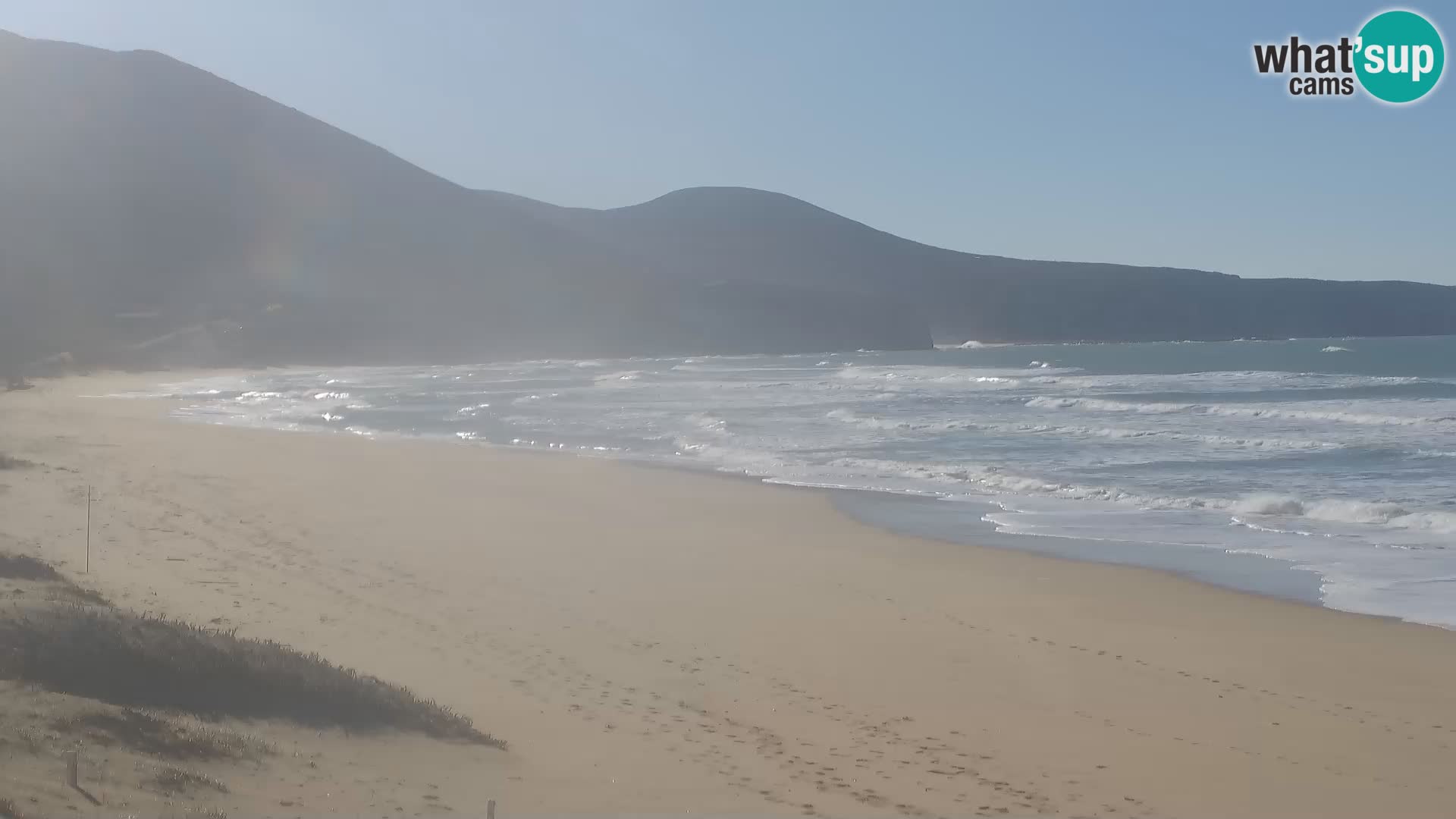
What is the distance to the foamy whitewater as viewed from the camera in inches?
454

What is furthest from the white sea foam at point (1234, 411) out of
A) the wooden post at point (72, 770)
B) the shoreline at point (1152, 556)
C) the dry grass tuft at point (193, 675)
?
the wooden post at point (72, 770)

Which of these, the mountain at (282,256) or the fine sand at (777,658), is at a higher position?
the mountain at (282,256)

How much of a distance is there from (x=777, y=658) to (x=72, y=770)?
14.1 ft

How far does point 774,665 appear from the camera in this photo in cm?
678

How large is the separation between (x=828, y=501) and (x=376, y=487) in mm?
5873

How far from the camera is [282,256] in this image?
89.2 meters

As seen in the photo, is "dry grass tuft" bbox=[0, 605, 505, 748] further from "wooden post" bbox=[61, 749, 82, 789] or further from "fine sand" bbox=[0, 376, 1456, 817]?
"wooden post" bbox=[61, 749, 82, 789]

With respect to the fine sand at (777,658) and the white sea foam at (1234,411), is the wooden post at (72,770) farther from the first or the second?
the white sea foam at (1234,411)

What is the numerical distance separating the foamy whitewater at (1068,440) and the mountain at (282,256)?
26.0 metres

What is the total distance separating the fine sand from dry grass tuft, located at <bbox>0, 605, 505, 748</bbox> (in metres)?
0.29

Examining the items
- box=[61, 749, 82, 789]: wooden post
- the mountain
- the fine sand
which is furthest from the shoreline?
the mountain

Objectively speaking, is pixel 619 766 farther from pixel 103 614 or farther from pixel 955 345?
pixel 955 345

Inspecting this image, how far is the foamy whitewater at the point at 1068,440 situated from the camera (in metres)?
11.5

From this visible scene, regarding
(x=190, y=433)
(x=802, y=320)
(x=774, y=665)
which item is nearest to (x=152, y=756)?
(x=774, y=665)
